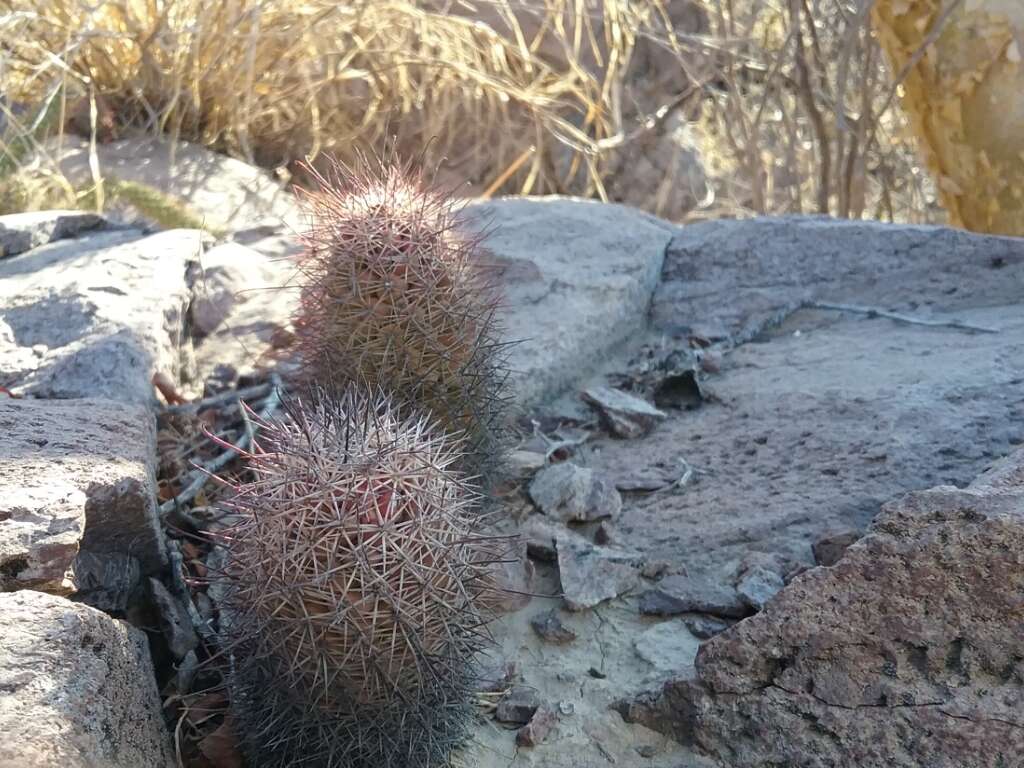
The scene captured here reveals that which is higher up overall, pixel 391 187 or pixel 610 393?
pixel 391 187

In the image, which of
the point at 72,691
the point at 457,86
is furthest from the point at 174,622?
the point at 457,86

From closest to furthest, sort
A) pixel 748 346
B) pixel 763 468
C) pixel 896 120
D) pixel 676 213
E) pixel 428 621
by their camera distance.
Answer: pixel 428 621
pixel 763 468
pixel 748 346
pixel 896 120
pixel 676 213

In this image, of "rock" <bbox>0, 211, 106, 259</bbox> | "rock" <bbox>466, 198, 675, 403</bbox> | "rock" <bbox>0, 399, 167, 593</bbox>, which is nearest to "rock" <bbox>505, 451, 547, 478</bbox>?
"rock" <bbox>466, 198, 675, 403</bbox>

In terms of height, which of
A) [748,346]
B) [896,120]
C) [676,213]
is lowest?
[676,213]

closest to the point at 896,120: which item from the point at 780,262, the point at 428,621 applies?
the point at 780,262

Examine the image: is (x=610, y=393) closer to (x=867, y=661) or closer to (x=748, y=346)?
(x=748, y=346)
